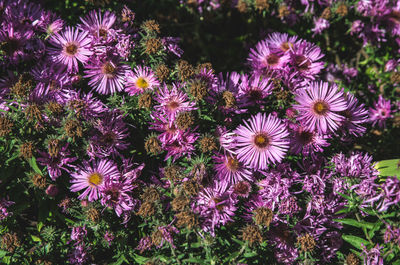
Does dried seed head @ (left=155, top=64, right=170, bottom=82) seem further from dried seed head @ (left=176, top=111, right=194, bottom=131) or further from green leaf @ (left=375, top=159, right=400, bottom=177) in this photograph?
green leaf @ (left=375, top=159, right=400, bottom=177)

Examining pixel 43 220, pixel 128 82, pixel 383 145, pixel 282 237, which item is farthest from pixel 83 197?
pixel 383 145

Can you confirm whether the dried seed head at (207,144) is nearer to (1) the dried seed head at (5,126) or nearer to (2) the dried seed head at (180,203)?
(2) the dried seed head at (180,203)

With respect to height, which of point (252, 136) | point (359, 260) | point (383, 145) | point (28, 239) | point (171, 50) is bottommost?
point (28, 239)

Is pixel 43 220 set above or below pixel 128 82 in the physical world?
below

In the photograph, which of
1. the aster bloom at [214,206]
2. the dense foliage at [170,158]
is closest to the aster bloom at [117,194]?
the dense foliage at [170,158]

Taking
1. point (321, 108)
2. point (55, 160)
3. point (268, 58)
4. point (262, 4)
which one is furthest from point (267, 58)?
point (55, 160)

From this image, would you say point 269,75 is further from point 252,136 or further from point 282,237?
point 282,237

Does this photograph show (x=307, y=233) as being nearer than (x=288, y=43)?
Yes
